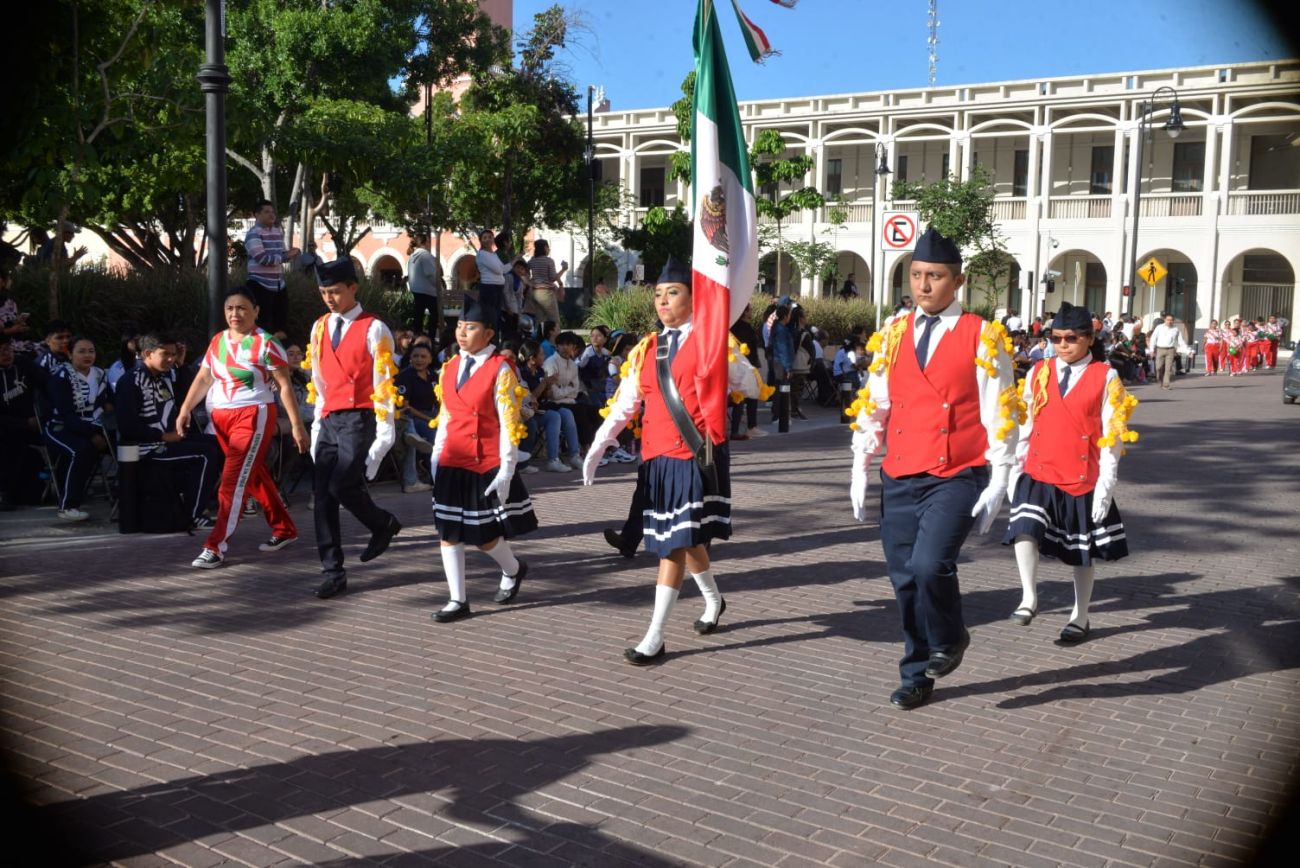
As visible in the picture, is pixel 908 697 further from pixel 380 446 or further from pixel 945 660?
pixel 380 446

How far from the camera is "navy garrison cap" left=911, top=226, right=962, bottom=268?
18.4 feet

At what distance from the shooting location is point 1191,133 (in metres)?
49.3

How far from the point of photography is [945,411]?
18.2ft

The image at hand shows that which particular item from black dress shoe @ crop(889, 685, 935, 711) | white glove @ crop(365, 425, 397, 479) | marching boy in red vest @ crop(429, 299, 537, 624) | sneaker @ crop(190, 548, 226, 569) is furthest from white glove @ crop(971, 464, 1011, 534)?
sneaker @ crop(190, 548, 226, 569)

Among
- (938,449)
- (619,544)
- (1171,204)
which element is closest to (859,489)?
(938,449)

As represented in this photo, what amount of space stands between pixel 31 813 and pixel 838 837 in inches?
113

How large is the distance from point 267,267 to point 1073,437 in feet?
32.4

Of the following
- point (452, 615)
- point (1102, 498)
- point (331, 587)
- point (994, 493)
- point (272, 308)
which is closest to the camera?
point (994, 493)

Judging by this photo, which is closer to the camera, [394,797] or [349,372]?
[394,797]

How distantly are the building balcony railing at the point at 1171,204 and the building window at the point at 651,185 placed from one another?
21.7 meters

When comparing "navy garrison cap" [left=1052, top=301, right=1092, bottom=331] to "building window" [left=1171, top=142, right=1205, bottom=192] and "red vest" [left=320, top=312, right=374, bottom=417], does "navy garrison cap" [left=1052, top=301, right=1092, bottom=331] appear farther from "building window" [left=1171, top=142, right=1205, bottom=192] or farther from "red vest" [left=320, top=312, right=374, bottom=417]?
"building window" [left=1171, top=142, right=1205, bottom=192]

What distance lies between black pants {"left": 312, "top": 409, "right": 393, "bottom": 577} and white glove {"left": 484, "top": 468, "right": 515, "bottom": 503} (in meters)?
1.11

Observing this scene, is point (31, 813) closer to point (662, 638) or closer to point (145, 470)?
point (662, 638)

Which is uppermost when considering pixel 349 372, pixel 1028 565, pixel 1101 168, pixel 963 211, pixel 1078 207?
pixel 1101 168
